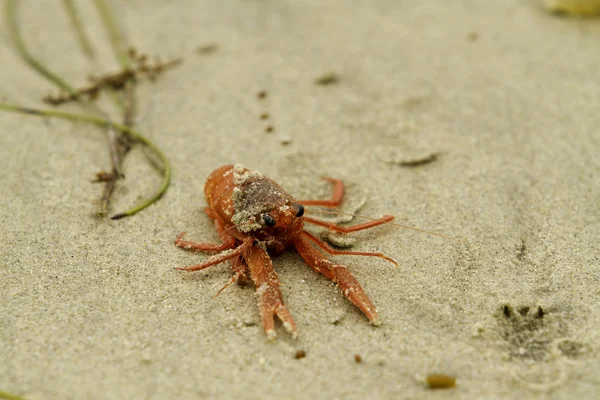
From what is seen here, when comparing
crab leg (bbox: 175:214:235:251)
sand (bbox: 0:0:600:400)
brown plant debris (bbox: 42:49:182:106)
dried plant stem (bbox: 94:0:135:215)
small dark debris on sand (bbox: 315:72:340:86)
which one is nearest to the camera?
sand (bbox: 0:0:600:400)

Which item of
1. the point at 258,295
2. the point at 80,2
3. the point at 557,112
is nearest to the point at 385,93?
the point at 557,112

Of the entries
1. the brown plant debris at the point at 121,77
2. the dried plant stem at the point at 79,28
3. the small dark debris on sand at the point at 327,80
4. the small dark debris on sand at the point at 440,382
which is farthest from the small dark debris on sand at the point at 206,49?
the small dark debris on sand at the point at 440,382

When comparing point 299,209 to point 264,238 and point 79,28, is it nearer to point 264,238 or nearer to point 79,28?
point 264,238

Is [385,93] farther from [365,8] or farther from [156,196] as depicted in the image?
[156,196]

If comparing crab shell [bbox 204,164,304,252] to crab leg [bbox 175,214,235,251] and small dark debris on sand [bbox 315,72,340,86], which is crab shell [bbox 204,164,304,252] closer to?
crab leg [bbox 175,214,235,251]

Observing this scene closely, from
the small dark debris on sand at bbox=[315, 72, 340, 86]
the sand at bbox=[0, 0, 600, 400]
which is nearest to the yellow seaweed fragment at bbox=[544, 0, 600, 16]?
the sand at bbox=[0, 0, 600, 400]

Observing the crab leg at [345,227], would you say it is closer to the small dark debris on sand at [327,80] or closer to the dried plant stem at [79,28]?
the small dark debris on sand at [327,80]

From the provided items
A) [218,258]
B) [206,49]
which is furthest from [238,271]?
[206,49]
